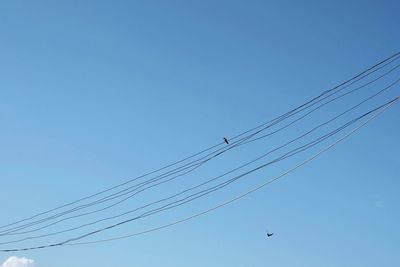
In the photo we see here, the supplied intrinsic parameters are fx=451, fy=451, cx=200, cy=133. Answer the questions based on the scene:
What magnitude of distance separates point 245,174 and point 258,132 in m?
1.51

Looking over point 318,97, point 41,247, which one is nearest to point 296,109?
point 318,97

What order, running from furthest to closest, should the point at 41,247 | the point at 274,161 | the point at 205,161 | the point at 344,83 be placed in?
1. the point at 41,247
2. the point at 205,161
3. the point at 274,161
4. the point at 344,83

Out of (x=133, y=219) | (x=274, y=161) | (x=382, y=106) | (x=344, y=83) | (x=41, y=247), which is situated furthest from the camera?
(x=41, y=247)

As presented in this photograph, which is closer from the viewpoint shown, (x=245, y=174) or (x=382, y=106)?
(x=382, y=106)

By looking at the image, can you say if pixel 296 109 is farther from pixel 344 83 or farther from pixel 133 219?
pixel 133 219

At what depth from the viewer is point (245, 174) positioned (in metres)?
15.1

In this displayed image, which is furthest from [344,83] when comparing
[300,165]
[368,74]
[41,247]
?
[41,247]

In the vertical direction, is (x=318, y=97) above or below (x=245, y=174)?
above

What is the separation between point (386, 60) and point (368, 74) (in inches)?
23.6

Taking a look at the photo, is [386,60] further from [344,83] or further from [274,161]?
[274,161]

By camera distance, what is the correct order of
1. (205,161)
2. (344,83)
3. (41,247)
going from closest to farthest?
(344,83), (205,161), (41,247)

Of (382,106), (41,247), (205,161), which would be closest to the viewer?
(382,106)

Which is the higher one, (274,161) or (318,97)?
(318,97)

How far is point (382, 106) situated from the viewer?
12.3m
